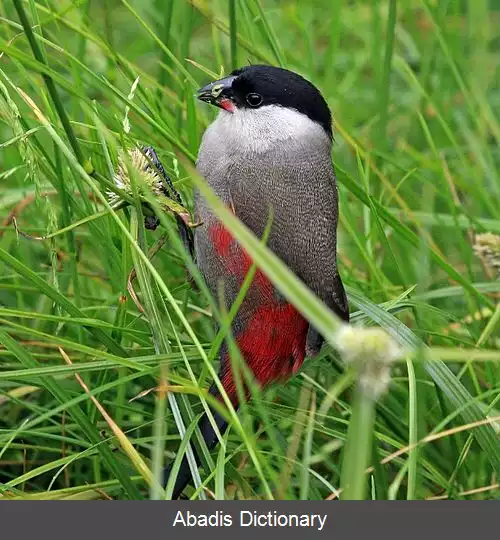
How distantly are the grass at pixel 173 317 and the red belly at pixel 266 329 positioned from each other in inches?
2.6

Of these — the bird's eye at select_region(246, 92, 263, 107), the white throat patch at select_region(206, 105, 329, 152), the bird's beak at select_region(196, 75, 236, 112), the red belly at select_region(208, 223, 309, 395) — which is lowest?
the red belly at select_region(208, 223, 309, 395)

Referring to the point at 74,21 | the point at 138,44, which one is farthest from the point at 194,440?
the point at 138,44

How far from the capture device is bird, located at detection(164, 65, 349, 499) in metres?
1.97

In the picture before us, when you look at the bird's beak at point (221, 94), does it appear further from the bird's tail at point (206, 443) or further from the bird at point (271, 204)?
the bird's tail at point (206, 443)

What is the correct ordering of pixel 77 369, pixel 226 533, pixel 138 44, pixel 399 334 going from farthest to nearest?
pixel 138 44
pixel 399 334
pixel 77 369
pixel 226 533

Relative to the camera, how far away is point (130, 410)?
1.93 metres

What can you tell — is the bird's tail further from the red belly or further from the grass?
the red belly

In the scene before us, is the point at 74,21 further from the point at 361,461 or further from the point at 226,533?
the point at 361,461

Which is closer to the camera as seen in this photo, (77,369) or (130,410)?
(77,369)

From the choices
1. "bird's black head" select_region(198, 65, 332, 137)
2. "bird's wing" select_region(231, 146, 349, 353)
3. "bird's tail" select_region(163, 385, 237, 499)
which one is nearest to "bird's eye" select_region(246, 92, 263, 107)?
"bird's black head" select_region(198, 65, 332, 137)

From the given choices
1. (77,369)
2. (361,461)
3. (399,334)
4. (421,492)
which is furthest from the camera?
(421,492)

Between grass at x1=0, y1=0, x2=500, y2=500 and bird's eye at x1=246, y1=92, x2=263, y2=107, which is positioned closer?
grass at x1=0, y1=0, x2=500, y2=500

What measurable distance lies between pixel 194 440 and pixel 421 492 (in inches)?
21.3

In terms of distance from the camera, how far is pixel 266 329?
1.97m
